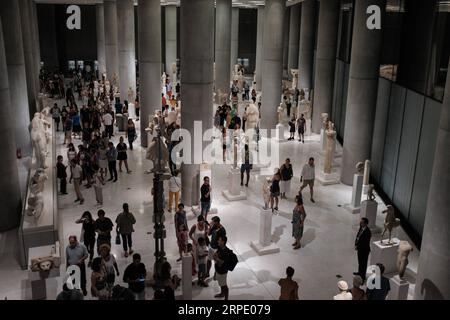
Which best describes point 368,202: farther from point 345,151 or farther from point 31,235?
point 31,235

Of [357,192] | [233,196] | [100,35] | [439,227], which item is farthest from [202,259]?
[100,35]

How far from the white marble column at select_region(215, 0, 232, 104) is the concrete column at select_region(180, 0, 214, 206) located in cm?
1613

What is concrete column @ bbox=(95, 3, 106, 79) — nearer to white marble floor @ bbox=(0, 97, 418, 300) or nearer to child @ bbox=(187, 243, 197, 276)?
white marble floor @ bbox=(0, 97, 418, 300)

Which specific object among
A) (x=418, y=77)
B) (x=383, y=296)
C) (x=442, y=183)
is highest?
(x=418, y=77)

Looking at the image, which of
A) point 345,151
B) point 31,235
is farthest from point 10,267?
point 345,151

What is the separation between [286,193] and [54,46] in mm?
35342

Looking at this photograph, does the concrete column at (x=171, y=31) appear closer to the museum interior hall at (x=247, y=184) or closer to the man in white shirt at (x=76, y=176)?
the museum interior hall at (x=247, y=184)

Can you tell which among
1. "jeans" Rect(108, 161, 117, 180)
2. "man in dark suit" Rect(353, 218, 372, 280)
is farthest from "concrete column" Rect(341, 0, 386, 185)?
"jeans" Rect(108, 161, 117, 180)

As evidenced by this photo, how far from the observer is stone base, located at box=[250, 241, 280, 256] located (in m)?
11.8

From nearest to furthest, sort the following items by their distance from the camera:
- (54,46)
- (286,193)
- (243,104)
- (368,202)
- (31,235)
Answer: (31,235), (368,202), (286,193), (243,104), (54,46)

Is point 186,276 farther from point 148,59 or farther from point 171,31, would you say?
point 171,31

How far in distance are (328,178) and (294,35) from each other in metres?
26.2

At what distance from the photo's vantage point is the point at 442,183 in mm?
8891

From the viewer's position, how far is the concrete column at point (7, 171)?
12531 mm
